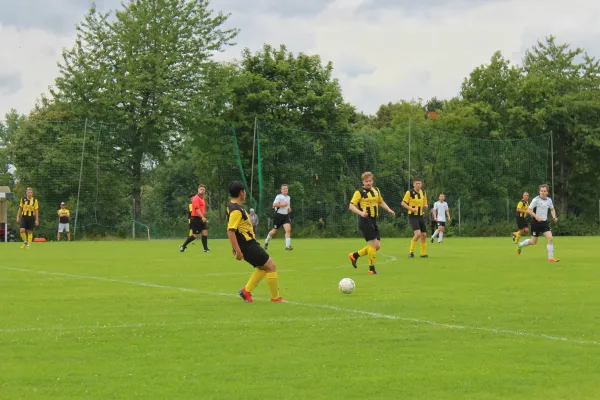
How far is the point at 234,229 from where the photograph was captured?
1154cm

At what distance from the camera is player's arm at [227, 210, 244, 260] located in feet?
37.3

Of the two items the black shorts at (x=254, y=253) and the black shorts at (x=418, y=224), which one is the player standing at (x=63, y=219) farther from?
the black shorts at (x=254, y=253)

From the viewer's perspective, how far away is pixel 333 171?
45.2 metres

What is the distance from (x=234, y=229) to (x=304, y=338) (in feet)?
11.2

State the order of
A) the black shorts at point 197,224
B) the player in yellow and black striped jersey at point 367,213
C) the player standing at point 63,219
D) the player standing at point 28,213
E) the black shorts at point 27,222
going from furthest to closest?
the player standing at point 63,219 → the black shorts at point 27,222 → the player standing at point 28,213 → the black shorts at point 197,224 → the player in yellow and black striped jersey at point 367,213

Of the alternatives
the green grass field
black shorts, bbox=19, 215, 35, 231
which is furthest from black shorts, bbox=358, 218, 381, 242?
black shorts, bbox=19, 215, 35, 231

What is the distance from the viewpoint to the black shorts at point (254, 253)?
11.6 meters

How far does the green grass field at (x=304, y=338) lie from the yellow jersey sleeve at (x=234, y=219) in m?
1.06

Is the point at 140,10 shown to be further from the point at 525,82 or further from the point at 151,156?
the point at 525,82

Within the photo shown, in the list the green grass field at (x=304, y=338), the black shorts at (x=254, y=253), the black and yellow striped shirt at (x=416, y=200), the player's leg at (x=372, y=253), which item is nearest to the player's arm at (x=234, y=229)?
the black shorts at (x=254, y=253)

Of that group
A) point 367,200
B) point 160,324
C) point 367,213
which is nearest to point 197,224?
point 367,200

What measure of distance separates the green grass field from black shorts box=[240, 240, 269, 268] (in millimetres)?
578

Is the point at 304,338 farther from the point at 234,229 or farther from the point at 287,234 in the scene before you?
the point at 287,234

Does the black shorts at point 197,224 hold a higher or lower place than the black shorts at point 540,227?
higher
